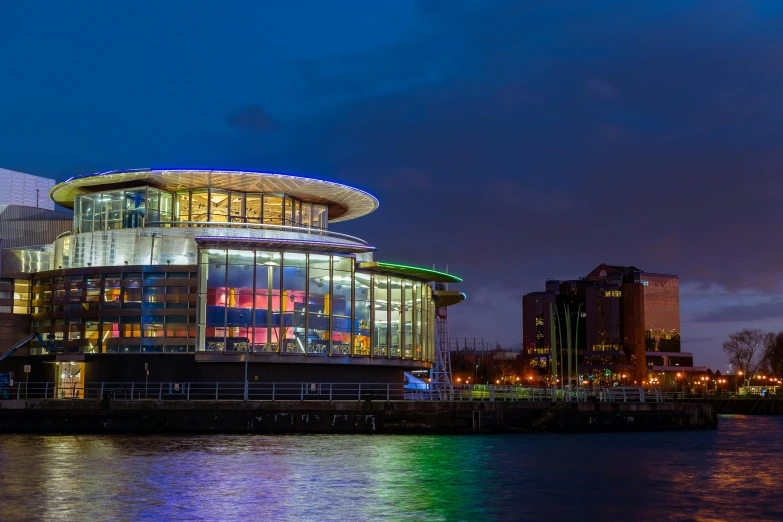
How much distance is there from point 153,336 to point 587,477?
3702cm

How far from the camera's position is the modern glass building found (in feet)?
216

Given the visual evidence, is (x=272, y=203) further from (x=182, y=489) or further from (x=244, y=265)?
(x=182, y=489)

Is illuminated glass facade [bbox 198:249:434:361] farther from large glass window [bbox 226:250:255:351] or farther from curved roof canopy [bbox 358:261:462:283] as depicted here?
curved roof canopy [bbox 358:261:462:283]

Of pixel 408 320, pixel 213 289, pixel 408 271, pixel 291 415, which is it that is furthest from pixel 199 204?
pixel 291 415

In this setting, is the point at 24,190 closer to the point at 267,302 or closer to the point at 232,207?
the point at 232,207

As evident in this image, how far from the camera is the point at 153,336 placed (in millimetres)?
66000

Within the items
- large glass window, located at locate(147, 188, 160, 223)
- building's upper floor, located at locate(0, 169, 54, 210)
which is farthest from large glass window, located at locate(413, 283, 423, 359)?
building's upper floor, located at locate(0, 169, 54, 210)

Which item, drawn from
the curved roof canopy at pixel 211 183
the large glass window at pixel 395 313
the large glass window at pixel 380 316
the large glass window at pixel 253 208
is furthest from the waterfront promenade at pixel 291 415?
the curved roof canopy at pixel 211 183

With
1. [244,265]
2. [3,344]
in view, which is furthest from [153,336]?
[3,344]

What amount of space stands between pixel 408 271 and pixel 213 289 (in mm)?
15998

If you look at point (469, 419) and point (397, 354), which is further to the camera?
point (397, 354)

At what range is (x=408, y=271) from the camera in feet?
245

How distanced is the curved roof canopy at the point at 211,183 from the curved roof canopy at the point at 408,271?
25.2ft

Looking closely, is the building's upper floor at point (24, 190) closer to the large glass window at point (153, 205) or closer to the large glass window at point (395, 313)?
the large glass window at point (153, 205)
